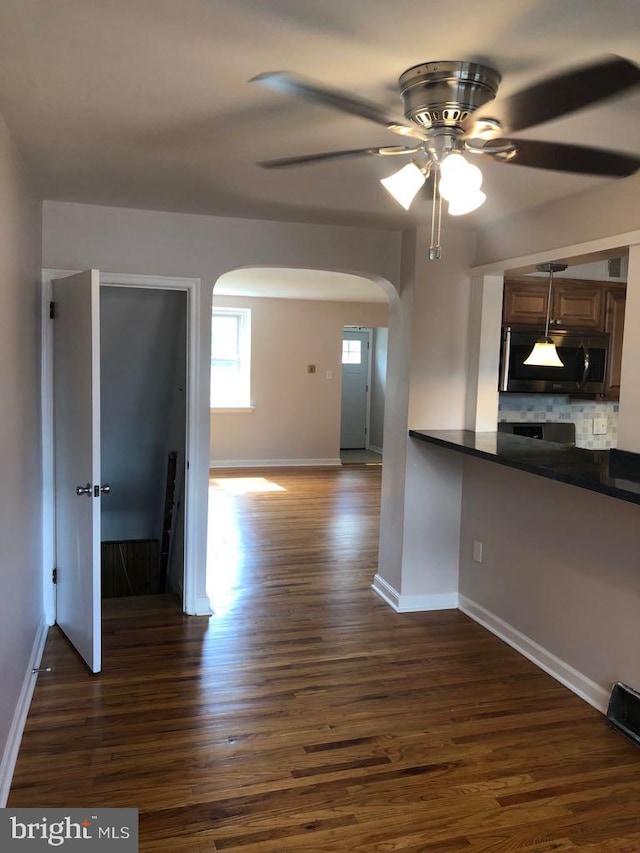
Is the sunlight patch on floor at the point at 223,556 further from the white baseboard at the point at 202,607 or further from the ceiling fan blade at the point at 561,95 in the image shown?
the ceiling fan blade at the point at 561,95

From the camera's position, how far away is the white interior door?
3.04 meters

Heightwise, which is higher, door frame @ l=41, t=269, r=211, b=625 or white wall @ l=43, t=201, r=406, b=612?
white wall @ l=43, t=201, r=406, b=612

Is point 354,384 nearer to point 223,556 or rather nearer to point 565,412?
point 565,412

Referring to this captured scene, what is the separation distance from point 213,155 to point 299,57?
0.93 m

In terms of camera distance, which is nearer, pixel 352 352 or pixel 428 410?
pixel 428 410

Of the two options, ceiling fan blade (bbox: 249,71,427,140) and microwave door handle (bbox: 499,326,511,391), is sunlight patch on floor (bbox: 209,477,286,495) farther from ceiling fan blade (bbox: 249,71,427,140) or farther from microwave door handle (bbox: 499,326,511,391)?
ceiling fan blade (bbox: 249,71,427,140)

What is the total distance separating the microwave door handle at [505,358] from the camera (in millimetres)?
4328

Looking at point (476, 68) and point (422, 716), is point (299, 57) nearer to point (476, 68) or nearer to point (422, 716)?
point (476, 68)

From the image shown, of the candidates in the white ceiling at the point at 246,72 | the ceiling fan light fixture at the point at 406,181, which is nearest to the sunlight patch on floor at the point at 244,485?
the white ceiling at the point at 246,72

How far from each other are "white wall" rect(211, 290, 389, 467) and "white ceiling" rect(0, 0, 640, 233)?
584cm

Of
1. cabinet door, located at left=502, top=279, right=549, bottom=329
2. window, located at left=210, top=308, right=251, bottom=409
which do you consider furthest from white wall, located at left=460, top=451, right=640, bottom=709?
window, located at left=210, top=308, right=251, bottom=409

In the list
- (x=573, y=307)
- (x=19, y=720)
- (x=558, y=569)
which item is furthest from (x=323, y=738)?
(x=573, y=307)

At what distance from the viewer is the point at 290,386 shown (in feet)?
29.6

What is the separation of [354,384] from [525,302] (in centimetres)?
603
